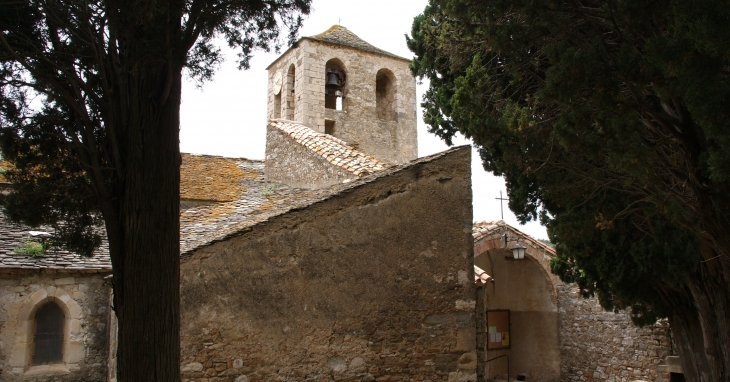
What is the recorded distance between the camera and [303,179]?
11.5 meters

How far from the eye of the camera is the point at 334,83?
16047 millimetres

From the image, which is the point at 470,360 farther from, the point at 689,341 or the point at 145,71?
the point at 145,71

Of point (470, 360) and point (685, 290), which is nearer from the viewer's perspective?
point (470, 360)

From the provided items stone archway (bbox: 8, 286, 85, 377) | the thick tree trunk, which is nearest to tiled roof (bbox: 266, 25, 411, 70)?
stone archway (bbox: 8, 286, 85, 377)

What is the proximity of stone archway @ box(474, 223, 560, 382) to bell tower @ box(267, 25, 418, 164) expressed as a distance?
393cm

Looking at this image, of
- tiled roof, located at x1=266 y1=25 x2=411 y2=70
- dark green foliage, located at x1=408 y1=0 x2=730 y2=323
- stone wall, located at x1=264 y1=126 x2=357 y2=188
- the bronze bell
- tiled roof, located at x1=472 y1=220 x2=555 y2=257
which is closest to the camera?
dark green foliage, located at x1=408 y1=0 x2=730 y2=323

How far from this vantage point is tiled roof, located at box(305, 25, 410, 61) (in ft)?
54.3

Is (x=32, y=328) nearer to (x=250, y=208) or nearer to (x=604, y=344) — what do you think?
(x=250, y=208)

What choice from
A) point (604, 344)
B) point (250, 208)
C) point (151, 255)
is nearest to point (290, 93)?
point (250, 208)

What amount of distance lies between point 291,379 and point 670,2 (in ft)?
16.1

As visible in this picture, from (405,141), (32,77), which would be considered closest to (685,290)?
(32,77)

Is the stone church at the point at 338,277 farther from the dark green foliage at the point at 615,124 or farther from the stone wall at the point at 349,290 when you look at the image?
the dark green foliage at the point at 615,124

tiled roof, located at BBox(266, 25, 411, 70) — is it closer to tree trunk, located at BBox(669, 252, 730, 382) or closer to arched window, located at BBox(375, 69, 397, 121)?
arched window, located at BBox(375, 69, 397, 121)

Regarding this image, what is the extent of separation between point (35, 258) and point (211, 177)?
12.5 feet
